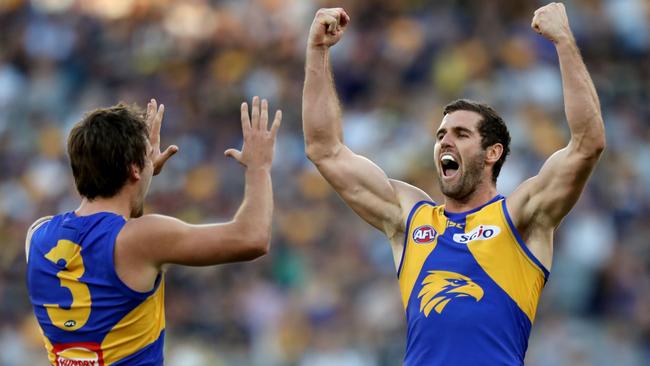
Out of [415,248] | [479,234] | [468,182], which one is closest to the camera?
[479,234]

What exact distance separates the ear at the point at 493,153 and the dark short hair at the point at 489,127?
0.02m

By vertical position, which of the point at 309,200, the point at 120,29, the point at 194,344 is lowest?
the point at 194,344

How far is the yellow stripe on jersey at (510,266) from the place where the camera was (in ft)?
21.4

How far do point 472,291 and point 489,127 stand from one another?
1075 mm

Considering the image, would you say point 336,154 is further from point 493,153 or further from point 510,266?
point 510,266

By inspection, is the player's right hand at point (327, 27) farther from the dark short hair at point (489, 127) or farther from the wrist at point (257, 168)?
the wrist at point (257, 168)

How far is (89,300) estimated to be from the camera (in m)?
5.75

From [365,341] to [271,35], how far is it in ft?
17.8

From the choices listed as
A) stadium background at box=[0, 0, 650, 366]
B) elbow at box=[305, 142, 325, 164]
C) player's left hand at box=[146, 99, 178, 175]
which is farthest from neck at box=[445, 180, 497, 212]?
stadium background at box=[0, 0, 650, 366]

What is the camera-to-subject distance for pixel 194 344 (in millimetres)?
13422

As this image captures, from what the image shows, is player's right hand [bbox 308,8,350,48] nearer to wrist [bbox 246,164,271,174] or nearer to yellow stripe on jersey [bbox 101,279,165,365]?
wrist [bbox 246,164,271,174]

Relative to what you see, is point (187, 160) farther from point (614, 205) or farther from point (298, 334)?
point (614, 205)

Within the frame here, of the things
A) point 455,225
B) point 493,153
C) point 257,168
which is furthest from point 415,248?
point 257,168

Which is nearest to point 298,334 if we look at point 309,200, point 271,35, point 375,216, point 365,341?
point 365,341
